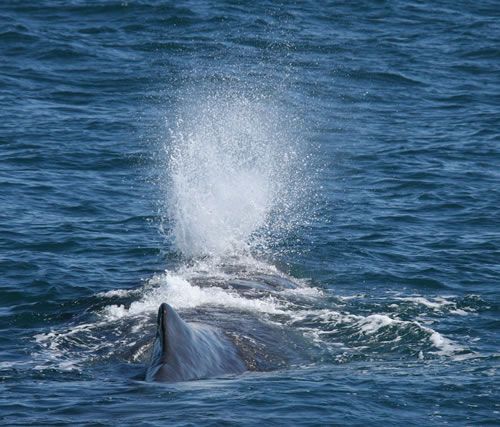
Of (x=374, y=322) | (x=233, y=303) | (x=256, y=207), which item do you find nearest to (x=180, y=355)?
(x=233, y=303)

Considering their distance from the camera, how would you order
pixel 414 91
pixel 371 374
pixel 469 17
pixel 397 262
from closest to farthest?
pixel 371 374, pixel 397 262, pixel 414 91, pixel 469 17

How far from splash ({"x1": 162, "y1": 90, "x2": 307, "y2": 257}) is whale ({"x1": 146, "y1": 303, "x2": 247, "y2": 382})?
8.48m

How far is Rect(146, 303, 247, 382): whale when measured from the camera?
15039 mm

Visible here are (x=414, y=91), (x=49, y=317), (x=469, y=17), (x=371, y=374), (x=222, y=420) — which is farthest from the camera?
(x=469, y=17)

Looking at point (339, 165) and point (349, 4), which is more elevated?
point (349, 4)

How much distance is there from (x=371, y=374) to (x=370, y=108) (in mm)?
21699

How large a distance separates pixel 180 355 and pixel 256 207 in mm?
13394

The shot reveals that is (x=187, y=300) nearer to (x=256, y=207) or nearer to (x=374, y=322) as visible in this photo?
(x=374, y=322)

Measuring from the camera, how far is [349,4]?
164 ft

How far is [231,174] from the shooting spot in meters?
29.7

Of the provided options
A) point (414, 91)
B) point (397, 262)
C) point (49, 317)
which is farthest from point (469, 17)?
point (49, 317)

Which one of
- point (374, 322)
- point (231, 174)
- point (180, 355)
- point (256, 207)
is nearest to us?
point (180, 355)

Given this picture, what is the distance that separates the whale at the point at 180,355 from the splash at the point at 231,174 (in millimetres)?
8484

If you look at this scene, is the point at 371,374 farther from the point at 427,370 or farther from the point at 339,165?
the point at 339,165
